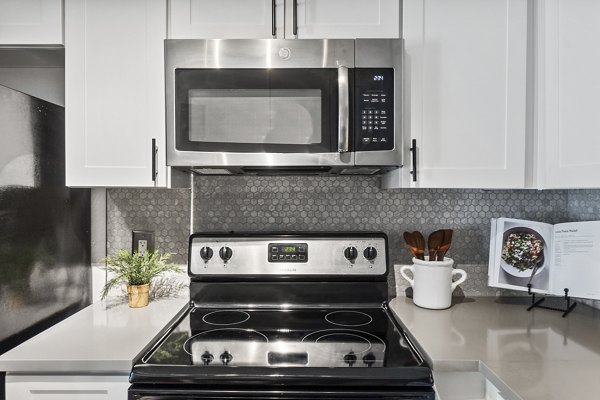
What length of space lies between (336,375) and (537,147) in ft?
3.25

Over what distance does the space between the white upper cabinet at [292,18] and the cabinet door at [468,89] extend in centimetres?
9

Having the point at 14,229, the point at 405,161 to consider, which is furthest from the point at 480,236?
the point at 14,229

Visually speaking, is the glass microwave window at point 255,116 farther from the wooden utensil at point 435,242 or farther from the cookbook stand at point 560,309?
the cookbook stand at point 560,309

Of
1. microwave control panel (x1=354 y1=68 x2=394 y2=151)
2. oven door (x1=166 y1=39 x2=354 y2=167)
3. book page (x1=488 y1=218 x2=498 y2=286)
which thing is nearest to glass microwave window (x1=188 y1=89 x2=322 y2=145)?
oven door (x1=166 y1=39 x2=354 y2=167)

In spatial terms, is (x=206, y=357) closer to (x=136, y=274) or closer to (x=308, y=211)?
(x=136, y=274)

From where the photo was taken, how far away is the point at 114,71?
1318 millimetres

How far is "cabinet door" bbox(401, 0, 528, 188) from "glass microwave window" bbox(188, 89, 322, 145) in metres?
0.37

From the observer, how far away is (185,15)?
1.33 meters

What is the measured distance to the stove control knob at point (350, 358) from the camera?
107 cm

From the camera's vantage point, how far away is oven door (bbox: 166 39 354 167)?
4.13 ft

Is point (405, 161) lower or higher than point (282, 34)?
lower

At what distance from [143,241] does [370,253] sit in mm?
952

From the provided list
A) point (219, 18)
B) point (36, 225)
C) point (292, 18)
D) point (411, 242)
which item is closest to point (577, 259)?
point (411, 242)

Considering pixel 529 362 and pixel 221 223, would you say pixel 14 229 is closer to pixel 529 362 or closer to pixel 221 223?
pixel 221 223
